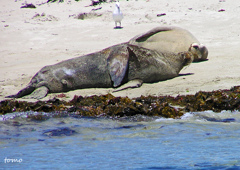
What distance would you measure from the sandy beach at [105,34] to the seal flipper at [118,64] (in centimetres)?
23

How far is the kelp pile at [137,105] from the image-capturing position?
5102mm

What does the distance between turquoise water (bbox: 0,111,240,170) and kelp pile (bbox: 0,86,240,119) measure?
161 mm

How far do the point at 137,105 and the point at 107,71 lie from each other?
2207 millimetres

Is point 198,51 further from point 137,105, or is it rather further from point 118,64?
point 137,105

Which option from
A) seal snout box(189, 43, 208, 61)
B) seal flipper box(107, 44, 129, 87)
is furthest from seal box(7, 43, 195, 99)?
seal snout box(189, 43, 208, 61)

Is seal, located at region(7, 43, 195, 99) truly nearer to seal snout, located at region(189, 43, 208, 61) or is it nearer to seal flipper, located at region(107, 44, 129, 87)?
seal flipper, located at region(107, 44, 129, 87)

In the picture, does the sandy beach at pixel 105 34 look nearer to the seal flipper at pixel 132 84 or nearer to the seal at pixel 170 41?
the seal flipper at pixel 132 84

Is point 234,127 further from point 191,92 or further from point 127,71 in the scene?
point 127,71

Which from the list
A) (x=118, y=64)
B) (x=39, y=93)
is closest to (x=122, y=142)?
(x=39, y=93)

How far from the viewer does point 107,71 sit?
7277 mm

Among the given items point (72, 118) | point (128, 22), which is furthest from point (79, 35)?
point (72, 118)

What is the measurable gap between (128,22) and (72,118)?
8.34 meters

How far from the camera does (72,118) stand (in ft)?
16.6

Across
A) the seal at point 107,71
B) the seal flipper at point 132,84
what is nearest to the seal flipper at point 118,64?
the seal at point 107,71
